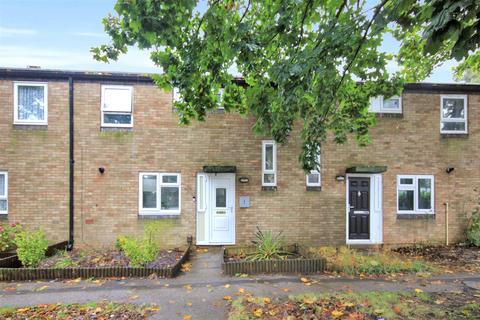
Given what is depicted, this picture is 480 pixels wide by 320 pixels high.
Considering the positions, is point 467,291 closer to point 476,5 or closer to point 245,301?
point 245,301

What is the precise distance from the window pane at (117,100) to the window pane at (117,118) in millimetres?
162

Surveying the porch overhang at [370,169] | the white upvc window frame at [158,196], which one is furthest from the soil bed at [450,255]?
the white upvc window frame at [158,196]

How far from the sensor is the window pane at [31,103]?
826 cm

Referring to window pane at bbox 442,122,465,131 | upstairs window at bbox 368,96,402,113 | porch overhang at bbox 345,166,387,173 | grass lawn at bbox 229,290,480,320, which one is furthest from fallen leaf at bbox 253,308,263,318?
→ window pane at bbox 442,122,465,131

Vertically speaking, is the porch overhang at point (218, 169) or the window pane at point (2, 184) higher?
the porch overhang at point (218, 169)

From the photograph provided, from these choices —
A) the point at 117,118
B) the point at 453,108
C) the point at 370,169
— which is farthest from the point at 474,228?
the point at 117,118

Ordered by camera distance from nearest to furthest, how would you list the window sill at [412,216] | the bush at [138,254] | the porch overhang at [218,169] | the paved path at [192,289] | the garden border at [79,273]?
the paved path at [192,289] → the garden border at [79,273] → the bush at [138,254] → the porch overhang at [218,169] → the window sill at [412,216]

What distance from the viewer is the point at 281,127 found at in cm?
608

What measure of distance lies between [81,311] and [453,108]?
11.3 metres

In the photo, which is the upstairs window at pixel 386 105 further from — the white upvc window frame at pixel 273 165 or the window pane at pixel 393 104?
the white upvc window frame at pixel 273 165

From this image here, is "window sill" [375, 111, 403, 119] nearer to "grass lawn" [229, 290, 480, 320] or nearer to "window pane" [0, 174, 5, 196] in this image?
"grass lawn" [229, 290, 480, 320]

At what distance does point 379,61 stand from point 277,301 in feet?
16.4

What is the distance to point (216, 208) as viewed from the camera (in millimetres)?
8695

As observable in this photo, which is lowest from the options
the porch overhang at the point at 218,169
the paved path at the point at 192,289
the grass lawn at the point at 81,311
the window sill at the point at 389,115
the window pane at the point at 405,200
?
the paved path at the point at 192,289
